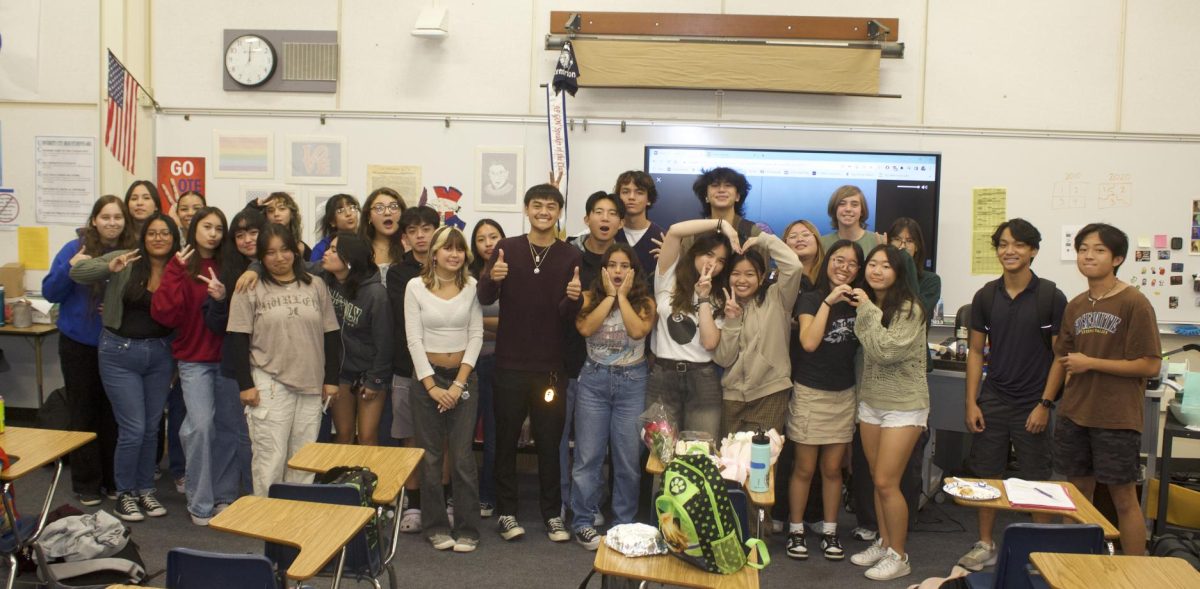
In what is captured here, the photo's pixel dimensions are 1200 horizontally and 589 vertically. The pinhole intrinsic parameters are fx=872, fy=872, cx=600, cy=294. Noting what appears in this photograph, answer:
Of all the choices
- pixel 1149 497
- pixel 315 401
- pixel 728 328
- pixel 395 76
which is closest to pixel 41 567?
pixel 315 401

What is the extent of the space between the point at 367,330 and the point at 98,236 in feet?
4.62

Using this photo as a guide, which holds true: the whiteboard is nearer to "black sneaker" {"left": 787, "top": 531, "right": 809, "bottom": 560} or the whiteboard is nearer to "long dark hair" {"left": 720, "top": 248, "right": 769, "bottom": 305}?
"long dark hair" {"left": 720, "top": 248, "right": 769, "bottom": 305}

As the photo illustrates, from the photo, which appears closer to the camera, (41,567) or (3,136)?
(41,567)

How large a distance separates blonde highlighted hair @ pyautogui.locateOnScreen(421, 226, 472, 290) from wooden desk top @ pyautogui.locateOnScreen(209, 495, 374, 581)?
139cm

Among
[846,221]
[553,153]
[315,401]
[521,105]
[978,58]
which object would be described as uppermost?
[978,58]

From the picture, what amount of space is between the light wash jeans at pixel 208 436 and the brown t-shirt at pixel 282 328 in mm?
427

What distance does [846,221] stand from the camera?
15.0 ft

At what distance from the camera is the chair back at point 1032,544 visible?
263 cm

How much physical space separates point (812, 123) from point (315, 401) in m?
3.60

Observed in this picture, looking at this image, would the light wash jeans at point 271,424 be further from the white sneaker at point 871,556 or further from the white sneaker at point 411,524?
the white sneaker at point 871,556

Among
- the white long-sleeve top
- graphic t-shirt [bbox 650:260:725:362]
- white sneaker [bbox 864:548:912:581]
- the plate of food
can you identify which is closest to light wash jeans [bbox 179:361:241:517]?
the white long-sleeve top

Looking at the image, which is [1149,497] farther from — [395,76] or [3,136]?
[3,136]

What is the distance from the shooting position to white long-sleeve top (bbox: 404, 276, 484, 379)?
3.89 meters

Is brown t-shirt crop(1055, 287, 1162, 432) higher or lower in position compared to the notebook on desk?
higher
